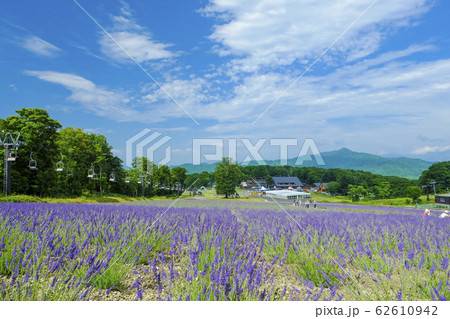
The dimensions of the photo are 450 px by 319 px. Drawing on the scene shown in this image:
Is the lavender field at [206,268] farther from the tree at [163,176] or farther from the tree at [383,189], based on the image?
the tree at [383,189]

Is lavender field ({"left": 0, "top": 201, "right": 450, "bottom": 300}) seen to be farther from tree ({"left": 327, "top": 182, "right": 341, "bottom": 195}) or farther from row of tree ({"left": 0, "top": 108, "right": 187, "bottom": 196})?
tree ({"left": 327, "top": 182, "right": 341, "bottom": 195})

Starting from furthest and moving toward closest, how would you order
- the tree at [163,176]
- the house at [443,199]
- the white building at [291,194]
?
the tree at [163,176]
the house at [443,199]
the white building at [291,194]

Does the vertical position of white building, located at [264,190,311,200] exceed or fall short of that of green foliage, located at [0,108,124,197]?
it falls short

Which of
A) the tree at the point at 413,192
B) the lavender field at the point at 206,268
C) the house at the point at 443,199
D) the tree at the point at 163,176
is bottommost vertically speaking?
the house at the point at 443,199

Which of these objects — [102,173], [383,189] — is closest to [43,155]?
[102,173]

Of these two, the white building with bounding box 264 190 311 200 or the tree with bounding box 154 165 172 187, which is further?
the tree with bounding box 154 165 172 187

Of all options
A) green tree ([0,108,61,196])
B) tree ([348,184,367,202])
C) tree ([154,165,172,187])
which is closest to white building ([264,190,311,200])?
tree ([348,184,367,202])

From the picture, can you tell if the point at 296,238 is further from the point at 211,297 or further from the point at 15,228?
the point at 15,228

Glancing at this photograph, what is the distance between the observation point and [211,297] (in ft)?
6.55

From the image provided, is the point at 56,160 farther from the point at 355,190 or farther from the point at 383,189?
the point at 383,189

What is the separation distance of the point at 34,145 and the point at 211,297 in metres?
27.8

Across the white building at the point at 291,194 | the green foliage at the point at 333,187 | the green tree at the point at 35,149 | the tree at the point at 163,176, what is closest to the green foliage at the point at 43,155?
the green tree at the point at 35,149

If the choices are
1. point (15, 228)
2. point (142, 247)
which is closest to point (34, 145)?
point (15, 228)

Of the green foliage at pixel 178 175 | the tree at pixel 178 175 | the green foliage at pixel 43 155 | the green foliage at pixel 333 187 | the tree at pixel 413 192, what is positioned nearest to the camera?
the green foliage at pixel 43 155
